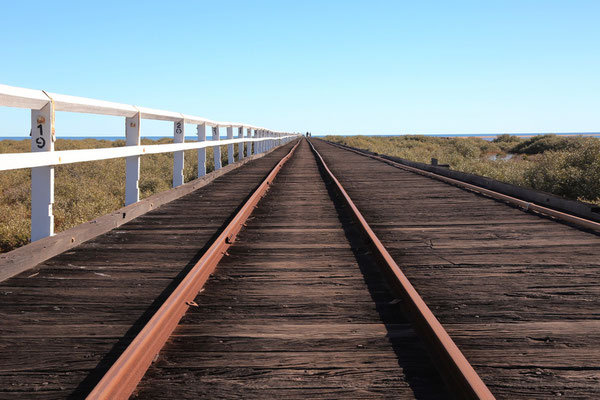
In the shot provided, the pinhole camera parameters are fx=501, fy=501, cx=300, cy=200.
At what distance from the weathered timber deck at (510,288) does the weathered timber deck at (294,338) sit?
39cm

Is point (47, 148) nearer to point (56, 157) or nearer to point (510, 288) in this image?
point (56, 157)

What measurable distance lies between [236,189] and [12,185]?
415 inches

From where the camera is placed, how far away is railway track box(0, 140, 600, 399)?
2572mm

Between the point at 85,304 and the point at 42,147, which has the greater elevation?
the point at 42,147

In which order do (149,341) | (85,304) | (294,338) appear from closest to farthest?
1. (149,341)
2. (294,338)
3. (85,304)

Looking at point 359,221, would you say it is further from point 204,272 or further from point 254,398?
point 254,398

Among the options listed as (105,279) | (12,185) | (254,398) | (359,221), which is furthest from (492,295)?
(12,185)

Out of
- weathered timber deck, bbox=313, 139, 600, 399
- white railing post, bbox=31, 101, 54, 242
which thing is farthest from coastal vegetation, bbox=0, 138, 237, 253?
weathered timber deck, bbox=313, 139, 600, 399

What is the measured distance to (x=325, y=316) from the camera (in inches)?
137

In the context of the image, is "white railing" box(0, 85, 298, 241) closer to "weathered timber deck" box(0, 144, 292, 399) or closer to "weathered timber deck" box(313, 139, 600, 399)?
"weathered timber deck" box(0, 144, 292, 399)

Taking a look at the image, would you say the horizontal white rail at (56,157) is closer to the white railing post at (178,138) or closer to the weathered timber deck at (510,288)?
the white railing post at (178,138)

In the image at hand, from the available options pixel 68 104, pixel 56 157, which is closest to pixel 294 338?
pixel 56 157

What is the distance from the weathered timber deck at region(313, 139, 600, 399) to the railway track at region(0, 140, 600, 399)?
0.01 meters

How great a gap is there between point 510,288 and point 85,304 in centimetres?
331
